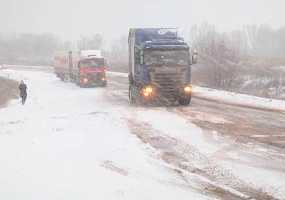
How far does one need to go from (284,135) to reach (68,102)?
700 inches

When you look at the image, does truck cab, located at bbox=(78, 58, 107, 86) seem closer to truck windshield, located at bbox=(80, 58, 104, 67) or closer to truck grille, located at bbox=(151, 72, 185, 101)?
truck windshield, located at bbox=(80, 58, 104, 67)

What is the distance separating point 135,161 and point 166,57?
13595mm

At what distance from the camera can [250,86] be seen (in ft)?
175

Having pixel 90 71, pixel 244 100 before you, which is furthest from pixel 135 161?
pixel 90 71

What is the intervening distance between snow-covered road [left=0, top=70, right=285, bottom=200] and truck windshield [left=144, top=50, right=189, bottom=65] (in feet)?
16.0

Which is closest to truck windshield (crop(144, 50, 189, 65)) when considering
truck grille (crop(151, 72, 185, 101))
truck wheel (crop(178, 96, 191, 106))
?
truck grille (crop(151, 72, 185, 101))

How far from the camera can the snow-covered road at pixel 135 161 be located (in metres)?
11.2

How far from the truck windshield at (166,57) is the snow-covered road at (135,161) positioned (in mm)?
4885

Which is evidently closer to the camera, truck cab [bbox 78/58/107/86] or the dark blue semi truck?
the dark blue semi truck

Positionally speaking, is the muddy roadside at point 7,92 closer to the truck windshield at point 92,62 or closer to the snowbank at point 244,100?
the truck windshield at point 92,62

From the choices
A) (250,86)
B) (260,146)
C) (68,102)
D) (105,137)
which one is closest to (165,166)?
(260,146)

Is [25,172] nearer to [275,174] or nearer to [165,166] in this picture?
[165,166]

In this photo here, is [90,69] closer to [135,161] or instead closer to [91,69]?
[91,69]

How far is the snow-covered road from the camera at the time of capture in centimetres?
1123
